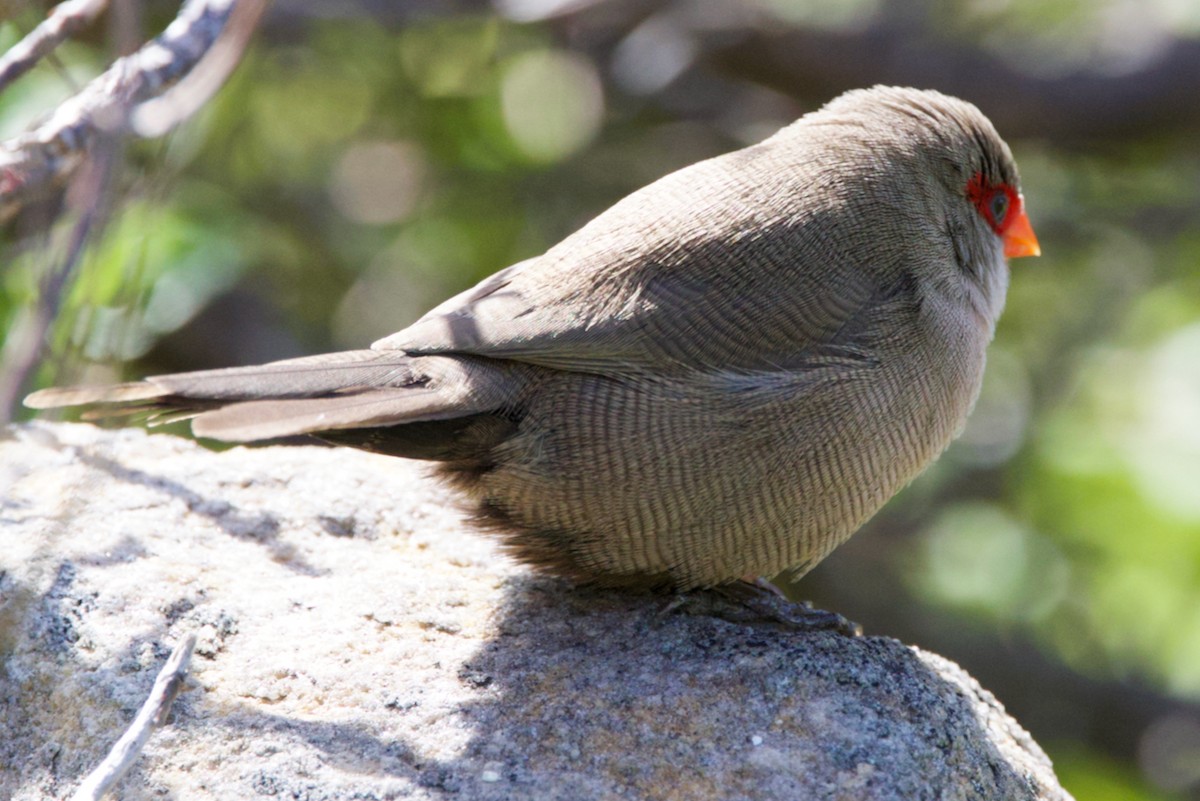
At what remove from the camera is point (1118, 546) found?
6234 mm

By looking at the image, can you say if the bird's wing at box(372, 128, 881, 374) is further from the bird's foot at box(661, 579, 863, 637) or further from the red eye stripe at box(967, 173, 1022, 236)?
the red eye stripe at box(967, 173, 1022, 236)

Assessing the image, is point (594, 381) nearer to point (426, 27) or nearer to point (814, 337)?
point (814, 337)

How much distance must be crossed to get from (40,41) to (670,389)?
1.63m

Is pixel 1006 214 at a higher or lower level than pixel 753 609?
higher

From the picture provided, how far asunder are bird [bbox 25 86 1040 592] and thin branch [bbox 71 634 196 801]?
0.54 meters

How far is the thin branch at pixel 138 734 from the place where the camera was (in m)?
2.29

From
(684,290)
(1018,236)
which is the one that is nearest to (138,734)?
(684,290)

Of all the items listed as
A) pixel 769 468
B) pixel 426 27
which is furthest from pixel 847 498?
pixel 426 27

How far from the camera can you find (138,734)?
2365 millimetres

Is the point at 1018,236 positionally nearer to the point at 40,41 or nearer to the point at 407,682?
the point at 407,682

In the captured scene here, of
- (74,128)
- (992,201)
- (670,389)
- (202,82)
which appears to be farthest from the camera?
(992,201)

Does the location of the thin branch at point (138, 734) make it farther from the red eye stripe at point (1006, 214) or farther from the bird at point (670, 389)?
the red eye stripe at point (1006, 214)

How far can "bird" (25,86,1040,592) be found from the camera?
3021 millimetres

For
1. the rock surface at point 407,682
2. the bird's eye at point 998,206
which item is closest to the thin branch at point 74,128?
the rock surface at point 407,682
